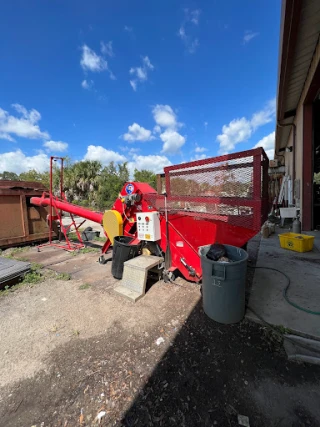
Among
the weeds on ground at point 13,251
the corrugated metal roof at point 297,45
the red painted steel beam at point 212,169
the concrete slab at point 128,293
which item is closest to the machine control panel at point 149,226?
the red painted steel beam at point 212,169

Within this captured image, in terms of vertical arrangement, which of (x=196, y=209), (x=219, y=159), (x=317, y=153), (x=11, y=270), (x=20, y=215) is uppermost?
(x=317, y=153)

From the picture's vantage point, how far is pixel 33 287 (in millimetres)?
3281

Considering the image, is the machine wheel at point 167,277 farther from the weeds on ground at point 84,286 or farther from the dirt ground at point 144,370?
the weeds on ground at point 84,286

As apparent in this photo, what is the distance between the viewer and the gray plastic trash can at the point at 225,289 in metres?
2.00

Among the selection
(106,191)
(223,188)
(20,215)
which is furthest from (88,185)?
(223,188)

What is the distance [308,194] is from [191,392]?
5.97 metres

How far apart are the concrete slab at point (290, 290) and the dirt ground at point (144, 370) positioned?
0.24m

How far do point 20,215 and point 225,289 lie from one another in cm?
588

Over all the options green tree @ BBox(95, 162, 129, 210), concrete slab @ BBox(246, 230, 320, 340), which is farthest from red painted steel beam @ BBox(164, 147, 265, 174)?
green tree @ BBox(95, 162, 129, 210)

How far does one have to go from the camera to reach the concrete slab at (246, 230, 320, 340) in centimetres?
195

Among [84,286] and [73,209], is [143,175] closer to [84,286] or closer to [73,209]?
[73,209]

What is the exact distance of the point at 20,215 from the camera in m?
5.58

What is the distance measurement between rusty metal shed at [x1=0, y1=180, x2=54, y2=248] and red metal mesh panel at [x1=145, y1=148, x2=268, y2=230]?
4.60 m

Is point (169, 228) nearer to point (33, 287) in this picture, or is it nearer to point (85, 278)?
point (85, 278)
